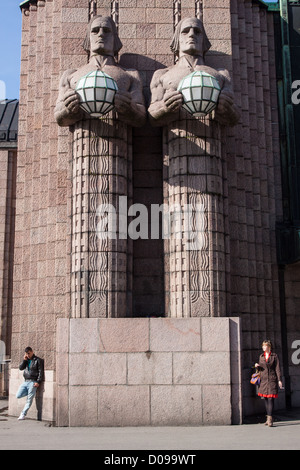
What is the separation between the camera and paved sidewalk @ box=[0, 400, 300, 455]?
10.6 m

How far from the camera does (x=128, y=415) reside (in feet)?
43.6

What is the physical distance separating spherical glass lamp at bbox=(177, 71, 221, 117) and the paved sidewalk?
7581mm

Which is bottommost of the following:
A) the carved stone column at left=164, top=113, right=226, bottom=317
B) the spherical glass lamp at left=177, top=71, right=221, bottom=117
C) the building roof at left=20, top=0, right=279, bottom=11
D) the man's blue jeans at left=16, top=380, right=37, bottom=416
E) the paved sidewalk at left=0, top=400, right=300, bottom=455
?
the paved sidewalk at left=0, top=400, right=300, bottom=455

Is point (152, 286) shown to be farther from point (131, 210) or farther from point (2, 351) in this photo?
point (2, 351)

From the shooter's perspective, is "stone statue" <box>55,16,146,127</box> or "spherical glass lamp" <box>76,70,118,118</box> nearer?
"spherical glass lamp" <box>76,70,118,118</box>

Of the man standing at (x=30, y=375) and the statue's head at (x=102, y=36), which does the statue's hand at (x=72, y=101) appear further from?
the man standing at (x=30, y=375)

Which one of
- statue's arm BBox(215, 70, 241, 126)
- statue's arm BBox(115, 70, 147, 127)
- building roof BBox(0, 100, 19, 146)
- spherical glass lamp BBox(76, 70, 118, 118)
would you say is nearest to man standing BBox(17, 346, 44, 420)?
spherical glass lamp BBox(76, 70, 118, 118)

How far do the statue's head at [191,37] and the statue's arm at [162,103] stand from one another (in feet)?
2.71

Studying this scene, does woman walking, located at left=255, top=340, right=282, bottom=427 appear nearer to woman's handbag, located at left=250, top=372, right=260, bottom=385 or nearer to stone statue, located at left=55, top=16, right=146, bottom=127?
woman's handbag, located at left=250, top=372, right=260, bottom=385

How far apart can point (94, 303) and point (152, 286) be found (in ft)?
6.37

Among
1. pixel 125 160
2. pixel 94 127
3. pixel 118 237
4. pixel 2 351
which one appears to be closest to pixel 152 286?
pixel 118 237

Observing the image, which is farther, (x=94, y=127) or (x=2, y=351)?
(x=2, y=351)

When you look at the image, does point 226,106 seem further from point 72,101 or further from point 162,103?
point 72,101

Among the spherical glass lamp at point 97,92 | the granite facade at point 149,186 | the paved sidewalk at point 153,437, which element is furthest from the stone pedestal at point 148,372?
the spherical glass lamp at point 97,92
